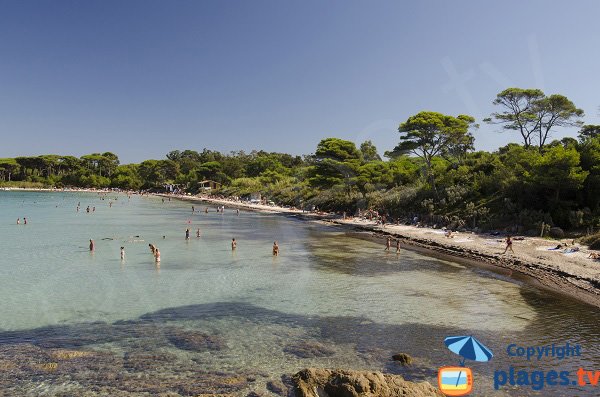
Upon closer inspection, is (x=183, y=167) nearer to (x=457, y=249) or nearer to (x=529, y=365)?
(x=457, y=249)

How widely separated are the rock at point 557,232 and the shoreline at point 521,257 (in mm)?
1609

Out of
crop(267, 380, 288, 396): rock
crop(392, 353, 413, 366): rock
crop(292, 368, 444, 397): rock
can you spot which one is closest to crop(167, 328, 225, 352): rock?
crop(267, 380, 288, 396): rock

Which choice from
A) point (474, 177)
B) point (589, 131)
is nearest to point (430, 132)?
point (474, 177)

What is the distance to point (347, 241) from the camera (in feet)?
128

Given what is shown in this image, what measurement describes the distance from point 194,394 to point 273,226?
41.1 metres

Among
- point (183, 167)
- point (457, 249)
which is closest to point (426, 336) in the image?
point (457, 249)

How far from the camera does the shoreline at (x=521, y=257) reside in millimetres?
21156

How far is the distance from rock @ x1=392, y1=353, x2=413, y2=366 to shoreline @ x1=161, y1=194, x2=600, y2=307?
1212 centimetres

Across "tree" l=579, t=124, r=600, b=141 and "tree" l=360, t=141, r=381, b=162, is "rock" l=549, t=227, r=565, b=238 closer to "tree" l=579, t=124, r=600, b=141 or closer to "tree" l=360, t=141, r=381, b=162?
"tree" l=579, t=124, r=600, b=141

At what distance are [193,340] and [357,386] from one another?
749cm

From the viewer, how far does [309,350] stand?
43.3 feet

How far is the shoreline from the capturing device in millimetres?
21156

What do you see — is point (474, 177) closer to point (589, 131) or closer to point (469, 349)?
point (589, 131)

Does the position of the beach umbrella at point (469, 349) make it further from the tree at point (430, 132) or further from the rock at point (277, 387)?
the tree at point (430, 132)
